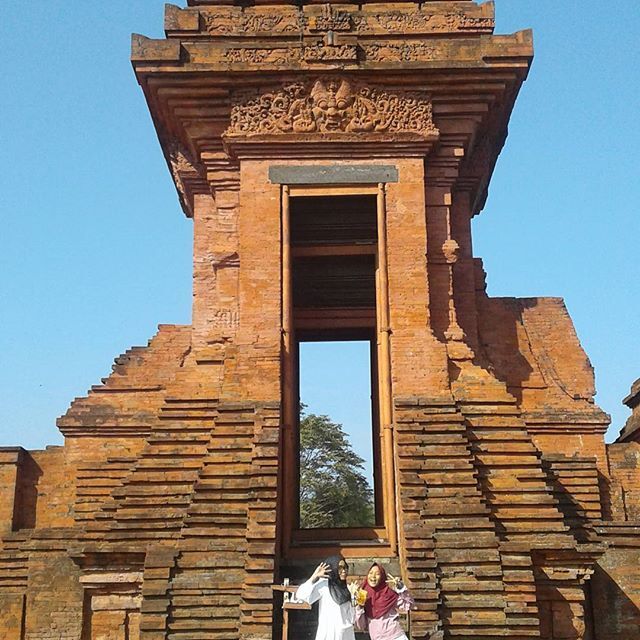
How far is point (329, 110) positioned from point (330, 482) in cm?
2942

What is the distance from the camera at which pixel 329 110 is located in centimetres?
1173

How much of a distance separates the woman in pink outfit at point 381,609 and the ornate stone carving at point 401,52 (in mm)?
6724

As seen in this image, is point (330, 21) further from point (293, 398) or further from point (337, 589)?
point (337, 589)

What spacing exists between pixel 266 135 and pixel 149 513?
15.6 ft

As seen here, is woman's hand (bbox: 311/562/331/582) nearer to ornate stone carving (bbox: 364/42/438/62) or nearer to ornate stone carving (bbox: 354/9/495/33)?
ornate stone carving (bbox: 364/42/438/62)

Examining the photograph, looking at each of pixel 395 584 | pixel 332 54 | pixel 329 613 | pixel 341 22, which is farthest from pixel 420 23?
pixel 329 613

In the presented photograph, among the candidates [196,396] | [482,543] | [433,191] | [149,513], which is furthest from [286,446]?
[433,191]

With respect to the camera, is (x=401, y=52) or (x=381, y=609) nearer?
(x=381, y=609)

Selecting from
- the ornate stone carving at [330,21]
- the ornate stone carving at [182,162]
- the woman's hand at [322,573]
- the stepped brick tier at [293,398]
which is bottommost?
the woman's hand at [322,573]

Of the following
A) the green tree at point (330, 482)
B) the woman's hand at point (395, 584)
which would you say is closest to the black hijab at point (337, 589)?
the woman's hand at point (395, 584)

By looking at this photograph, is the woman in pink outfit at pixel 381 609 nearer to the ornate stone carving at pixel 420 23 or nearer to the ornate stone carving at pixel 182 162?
the ornate stone carving at pixel 182 162

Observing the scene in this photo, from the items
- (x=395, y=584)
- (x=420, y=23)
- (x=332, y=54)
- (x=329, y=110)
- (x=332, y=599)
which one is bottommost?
(x=332, y=599)

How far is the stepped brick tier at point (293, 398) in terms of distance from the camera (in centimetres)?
941

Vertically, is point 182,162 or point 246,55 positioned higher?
point 246,55
